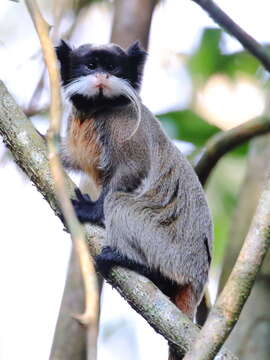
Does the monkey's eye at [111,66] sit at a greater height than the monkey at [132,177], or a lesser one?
greater

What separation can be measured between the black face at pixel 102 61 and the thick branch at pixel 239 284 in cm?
237

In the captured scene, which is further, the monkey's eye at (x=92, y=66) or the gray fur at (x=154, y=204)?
the monkey's eye at (x=92, y=66)

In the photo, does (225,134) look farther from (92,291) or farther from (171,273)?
(92,291)

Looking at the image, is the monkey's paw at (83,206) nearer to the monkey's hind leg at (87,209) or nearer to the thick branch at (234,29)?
the monkey's hind leg at (87,209)

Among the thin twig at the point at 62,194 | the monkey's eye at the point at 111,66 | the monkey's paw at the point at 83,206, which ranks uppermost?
the monkey's eye at the point at 111,66

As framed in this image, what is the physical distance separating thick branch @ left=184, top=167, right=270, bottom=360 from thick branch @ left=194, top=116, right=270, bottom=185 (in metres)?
2.28

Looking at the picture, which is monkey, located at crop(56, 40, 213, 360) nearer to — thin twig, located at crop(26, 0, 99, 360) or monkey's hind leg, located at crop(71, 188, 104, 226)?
monkey's hind leg, located at crop(71, 188, 104, 226)

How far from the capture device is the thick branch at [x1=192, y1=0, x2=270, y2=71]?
3.80m

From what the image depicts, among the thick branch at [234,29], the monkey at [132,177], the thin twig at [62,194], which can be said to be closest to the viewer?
the thin twig at [62,194]

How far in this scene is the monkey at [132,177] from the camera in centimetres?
493

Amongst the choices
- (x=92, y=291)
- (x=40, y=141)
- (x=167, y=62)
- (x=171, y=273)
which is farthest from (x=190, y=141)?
(x=92, y=291)

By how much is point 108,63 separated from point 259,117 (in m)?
1.23

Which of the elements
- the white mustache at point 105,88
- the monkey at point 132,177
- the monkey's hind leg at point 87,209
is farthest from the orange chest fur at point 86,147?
the monkey's hind leg at point 87,209

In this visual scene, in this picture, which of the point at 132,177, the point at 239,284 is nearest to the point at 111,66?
the point at 132,177
